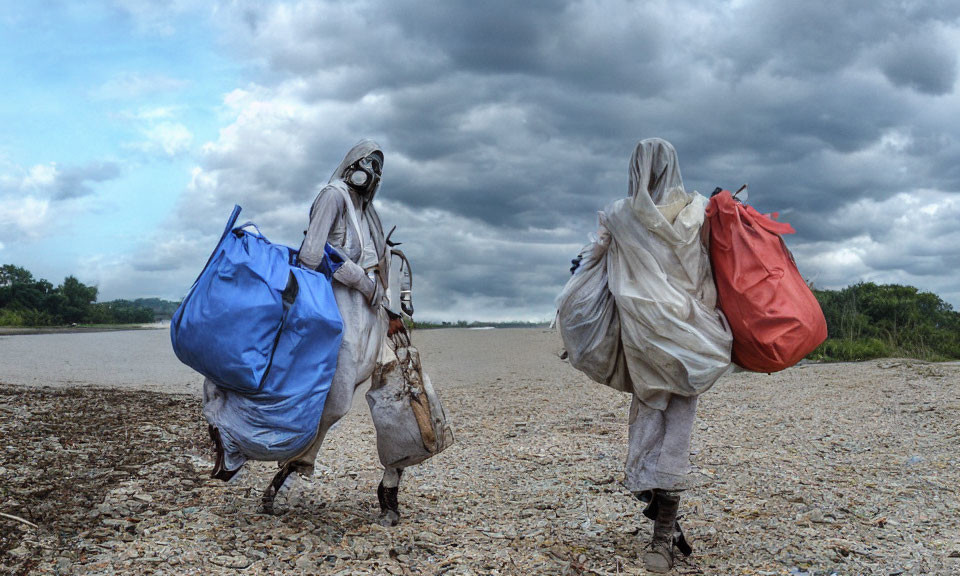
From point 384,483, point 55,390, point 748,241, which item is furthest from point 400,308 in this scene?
point 55,390

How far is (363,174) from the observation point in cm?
436

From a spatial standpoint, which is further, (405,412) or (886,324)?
(886,324)

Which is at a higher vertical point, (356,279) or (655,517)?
(356,279)

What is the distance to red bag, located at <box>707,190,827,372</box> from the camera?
141 inches

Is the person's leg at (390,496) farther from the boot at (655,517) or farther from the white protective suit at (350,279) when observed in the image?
the boot at (655,517)

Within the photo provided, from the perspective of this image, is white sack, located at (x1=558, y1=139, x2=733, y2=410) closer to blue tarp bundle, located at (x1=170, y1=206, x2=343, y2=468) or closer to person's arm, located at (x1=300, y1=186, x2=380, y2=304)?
person's arm, located at (x1=300, y1=186, x2=380, y2=304)

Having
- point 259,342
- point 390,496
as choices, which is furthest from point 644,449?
point 259,342

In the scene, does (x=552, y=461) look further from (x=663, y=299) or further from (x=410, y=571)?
(x=663, y=299)


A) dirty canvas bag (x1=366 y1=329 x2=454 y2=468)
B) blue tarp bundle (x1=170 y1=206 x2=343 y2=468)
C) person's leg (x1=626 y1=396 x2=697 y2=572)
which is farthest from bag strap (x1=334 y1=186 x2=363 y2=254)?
person's leg (x1=626 y1=396 x2=697 y2=572)

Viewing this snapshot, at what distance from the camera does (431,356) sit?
16234mm

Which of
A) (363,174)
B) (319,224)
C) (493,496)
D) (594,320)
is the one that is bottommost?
(493,496)

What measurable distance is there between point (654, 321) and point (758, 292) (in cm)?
56

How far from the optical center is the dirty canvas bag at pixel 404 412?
4195mm

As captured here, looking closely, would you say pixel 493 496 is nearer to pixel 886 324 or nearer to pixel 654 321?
pixel 654 321
